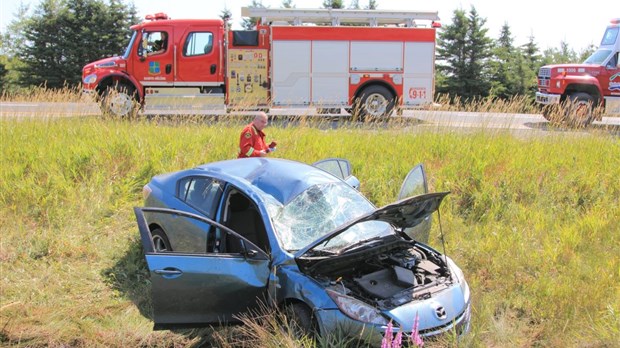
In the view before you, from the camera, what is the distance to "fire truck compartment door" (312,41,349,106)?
15.5 m

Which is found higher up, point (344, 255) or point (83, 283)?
point (344, 255)

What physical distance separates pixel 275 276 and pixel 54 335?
6.83ft

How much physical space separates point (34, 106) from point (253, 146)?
6404 millimetres

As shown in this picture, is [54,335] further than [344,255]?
Yes

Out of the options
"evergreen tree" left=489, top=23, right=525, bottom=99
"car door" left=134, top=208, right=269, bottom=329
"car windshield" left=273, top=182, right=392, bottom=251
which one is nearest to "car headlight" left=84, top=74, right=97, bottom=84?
"car windshield" left=273, top=182, right=392, bottom=251

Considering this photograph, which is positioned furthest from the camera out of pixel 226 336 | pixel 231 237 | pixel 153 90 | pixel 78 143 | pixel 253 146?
pixel 153 90

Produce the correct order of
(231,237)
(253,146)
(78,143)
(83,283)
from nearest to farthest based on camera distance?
(231,237)
(83,283)
(253,146)
(78,143)

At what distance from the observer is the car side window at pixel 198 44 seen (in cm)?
1494

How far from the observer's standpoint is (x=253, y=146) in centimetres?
715

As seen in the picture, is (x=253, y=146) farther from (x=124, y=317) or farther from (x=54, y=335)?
(x=54, y=335)

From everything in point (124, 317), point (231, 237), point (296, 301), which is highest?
point (231, 237)

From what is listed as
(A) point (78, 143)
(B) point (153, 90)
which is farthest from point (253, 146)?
(B) point (153, 90)

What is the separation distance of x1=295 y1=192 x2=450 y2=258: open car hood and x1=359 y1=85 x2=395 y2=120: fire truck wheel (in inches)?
435

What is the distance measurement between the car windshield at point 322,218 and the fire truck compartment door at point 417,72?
10.9 meters
